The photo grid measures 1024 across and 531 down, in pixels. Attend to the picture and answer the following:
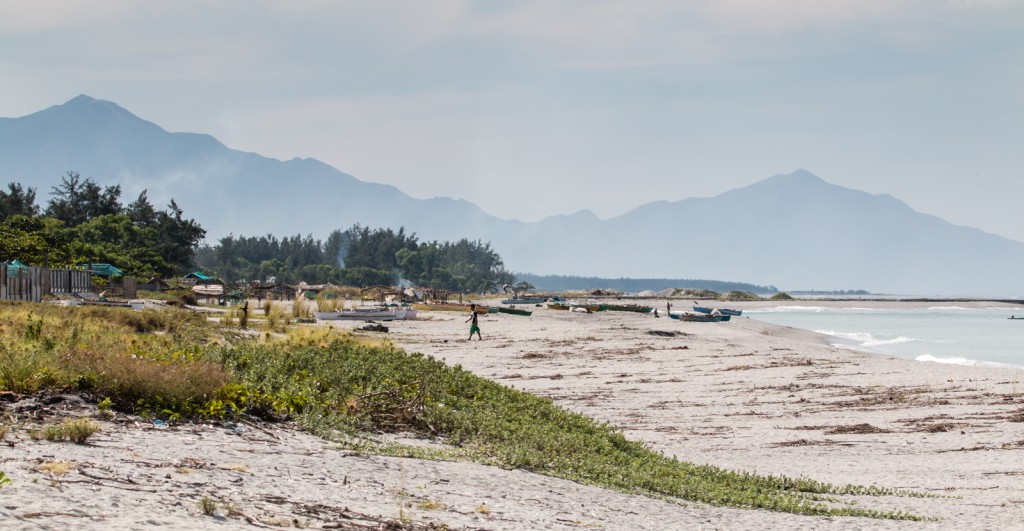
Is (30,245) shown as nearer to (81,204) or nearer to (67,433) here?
(67,433)

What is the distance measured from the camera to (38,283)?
148ft

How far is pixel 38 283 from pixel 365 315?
19.7 metres

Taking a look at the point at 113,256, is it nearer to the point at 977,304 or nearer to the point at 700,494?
the point at 700,494

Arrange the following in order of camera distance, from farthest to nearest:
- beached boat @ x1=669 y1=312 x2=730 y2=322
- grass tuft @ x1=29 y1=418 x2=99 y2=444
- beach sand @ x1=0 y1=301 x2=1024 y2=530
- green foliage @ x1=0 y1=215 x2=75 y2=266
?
beached boat @ x1=669 y1=312 x2=730 y2=322 < green foliage @ x1=0 y1=215 x2=75 y2=266 < grass tuft @ x1=29 y1=418 x2=99 y2=444 < beach sand @ x1=0 y1=301 x2=1024 y2=530

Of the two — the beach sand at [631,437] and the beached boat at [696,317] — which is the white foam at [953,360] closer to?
the beach sand at [631,437]

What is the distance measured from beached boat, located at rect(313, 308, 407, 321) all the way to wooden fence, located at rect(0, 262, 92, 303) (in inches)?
553

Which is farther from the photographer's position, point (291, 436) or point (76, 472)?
point (291, 436)

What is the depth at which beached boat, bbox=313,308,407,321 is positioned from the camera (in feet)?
188

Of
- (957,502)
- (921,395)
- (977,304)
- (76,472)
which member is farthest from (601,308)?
(977,304)

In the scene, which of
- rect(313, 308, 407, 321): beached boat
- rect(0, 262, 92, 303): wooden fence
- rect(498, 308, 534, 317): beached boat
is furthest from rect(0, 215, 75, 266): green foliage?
rect(498, 308, 534, 317): beached boat

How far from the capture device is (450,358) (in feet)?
115

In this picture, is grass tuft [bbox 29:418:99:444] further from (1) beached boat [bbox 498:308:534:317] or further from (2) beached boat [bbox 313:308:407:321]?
(1) beached boat [bbox 498:308:534:317]

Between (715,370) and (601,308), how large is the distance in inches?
2515

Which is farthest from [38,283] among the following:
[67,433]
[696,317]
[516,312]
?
[696,317]
